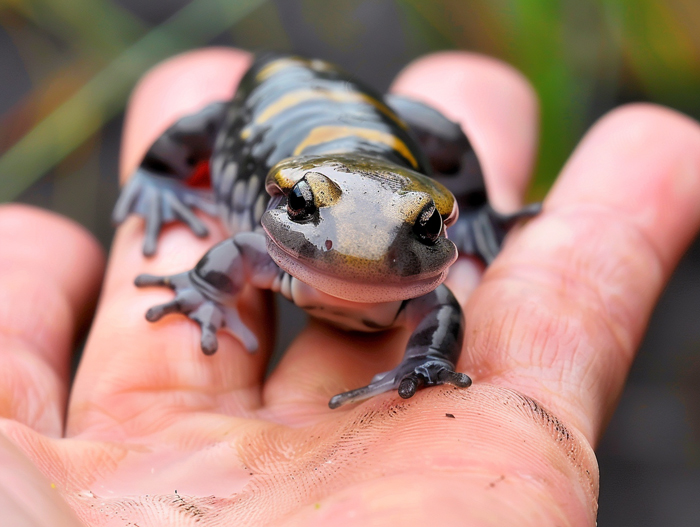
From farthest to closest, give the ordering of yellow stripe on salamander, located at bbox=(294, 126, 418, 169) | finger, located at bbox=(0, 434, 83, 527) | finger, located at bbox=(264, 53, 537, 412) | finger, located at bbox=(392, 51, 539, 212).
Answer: finger, located at bbox=(392, 51, 539, 212), yellow stripe on salamander, located at bbox=(294, 126, 418, 169), finger, located at bbox=(264, 53, 537, 412), finger, located at bbox=(0, 434, 83, 527)

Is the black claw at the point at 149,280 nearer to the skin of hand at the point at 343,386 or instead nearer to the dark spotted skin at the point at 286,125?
the skin of hand at the point at 343,386

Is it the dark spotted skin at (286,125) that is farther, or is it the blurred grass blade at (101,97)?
the blurred grass blade at (101,97)

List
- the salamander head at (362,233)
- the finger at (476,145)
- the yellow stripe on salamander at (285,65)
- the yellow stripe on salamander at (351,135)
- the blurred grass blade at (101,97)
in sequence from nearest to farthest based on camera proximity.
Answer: the salamander head at (362,233)
the finger at (476,145)
the yellow stripe on salamander at (351,135)
the yellow stripe on salamander at (285,65)
the blurred grass blade at (101,97)

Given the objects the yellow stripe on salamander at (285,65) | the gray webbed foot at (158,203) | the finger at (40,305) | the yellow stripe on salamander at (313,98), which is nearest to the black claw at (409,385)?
the finger at (40,305)

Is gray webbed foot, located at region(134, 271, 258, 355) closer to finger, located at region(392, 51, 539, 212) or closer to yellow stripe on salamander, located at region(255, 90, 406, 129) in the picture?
yellow stripe on salamander, located at region(255, 90, 406, 129)

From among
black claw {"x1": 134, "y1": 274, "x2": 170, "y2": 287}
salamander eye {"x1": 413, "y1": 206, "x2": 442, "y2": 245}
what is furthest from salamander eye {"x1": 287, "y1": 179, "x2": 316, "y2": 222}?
black claw {"x1": 134, "y1": 274, "x2": 170, "y2": 287}

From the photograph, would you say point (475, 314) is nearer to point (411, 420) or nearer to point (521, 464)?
point (411, 420)
